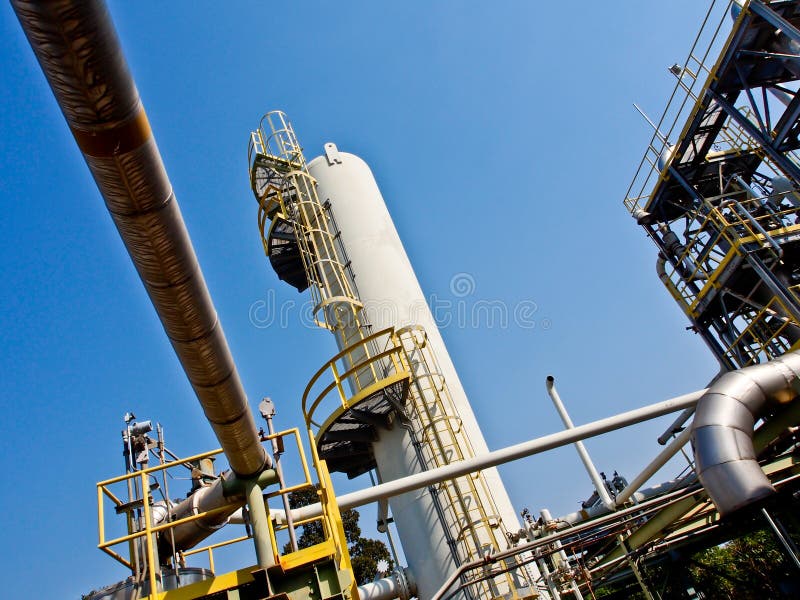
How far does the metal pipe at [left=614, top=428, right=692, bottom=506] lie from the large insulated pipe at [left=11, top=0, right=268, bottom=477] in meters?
7.86

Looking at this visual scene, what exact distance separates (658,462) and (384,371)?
5786mm

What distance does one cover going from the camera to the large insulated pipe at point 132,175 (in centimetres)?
323

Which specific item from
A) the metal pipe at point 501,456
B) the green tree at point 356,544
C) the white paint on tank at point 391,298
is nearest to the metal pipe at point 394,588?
the white paint on tank at point 391,298

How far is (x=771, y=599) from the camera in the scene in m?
13.2

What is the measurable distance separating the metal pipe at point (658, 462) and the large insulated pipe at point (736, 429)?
3.97 ft

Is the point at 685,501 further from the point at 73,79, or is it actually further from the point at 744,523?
the point at 73,79

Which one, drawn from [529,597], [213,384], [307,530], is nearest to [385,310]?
[529,597]

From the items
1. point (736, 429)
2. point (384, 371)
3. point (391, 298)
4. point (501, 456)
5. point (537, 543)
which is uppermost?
point (391, 298)

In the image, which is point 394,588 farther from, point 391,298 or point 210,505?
point 391,298

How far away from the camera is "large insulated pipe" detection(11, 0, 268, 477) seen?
10.6 feet

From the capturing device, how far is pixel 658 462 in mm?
11031

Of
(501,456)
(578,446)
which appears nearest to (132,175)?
(501,456)

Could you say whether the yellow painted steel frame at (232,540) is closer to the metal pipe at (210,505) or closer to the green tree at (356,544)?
the metal pipe at (210,505)

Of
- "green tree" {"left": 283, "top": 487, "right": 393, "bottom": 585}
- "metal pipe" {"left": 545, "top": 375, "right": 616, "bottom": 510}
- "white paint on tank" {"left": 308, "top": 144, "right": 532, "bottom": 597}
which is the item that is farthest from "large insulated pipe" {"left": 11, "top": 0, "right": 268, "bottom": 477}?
"green tree" {"left": 283, "top": 487, "right": 393, "bottom": 585}
